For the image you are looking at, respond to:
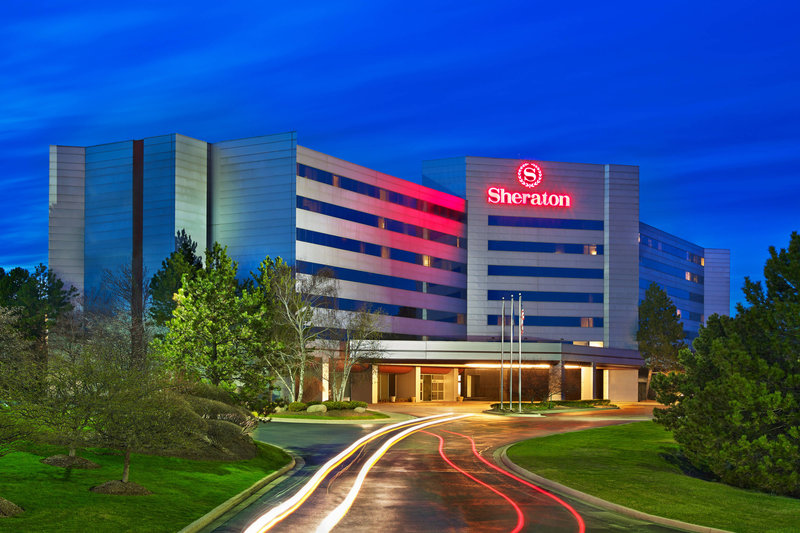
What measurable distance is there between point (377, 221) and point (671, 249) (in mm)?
59289

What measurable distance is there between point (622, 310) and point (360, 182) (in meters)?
43.0

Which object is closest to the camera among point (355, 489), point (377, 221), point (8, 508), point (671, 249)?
point (8, 508)

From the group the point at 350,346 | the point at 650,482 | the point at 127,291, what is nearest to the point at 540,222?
the point at 350,346

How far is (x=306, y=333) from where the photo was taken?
231 feet

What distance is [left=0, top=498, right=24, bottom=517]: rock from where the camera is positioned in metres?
16.2

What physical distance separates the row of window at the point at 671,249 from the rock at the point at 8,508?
111746 mm

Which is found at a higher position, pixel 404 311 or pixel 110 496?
pixel 404 311

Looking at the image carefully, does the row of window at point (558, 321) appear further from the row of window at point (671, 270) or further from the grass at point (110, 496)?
the grass at point (110, 496)

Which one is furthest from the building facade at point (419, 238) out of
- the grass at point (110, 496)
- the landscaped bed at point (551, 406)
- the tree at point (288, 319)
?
the grass at point (110, 496)

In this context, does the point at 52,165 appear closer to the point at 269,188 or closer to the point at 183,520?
the point at 269,188

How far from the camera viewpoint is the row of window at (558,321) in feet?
352

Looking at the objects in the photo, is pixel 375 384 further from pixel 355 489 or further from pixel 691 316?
pixel 691 316

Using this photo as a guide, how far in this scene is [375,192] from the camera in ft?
308

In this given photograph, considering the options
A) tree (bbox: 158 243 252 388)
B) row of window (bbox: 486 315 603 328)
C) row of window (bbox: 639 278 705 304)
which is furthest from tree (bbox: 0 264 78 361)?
row of window (bbox: 639 278 705 304)
